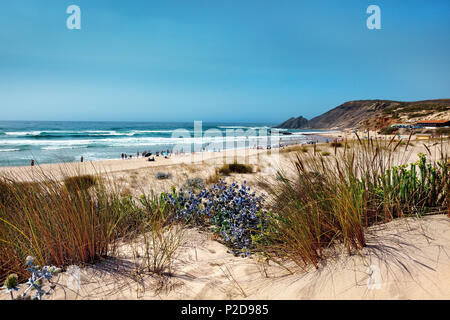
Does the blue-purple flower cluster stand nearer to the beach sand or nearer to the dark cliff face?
the beach sand

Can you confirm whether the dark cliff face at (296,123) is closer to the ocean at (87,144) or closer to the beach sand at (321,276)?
the ocean at (87,144)

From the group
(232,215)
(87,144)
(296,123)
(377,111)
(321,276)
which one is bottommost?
(321,276)

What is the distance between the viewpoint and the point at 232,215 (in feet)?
11.1

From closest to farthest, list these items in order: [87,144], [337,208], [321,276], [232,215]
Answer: [321,276], [337,208], [232,215], [87,144]

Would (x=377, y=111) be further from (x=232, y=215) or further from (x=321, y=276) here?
(x=321, y=276)

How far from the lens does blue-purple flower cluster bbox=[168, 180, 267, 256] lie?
10.2 ft

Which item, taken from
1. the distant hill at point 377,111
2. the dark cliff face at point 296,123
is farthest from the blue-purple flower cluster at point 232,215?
the dark cliff face at point 296,123

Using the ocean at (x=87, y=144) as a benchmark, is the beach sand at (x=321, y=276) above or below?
below

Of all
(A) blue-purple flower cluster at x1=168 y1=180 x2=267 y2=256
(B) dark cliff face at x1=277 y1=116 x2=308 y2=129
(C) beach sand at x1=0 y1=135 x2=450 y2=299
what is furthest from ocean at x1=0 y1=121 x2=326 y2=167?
(B) dark cliff face at x1=277 y1=116 x2=308 y2=129

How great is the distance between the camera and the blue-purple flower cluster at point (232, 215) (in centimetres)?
312

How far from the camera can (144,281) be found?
226 cm

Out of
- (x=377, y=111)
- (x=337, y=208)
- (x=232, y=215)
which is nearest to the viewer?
(x=337, y=208)

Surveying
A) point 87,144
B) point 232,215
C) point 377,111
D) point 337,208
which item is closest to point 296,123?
point 377,111
